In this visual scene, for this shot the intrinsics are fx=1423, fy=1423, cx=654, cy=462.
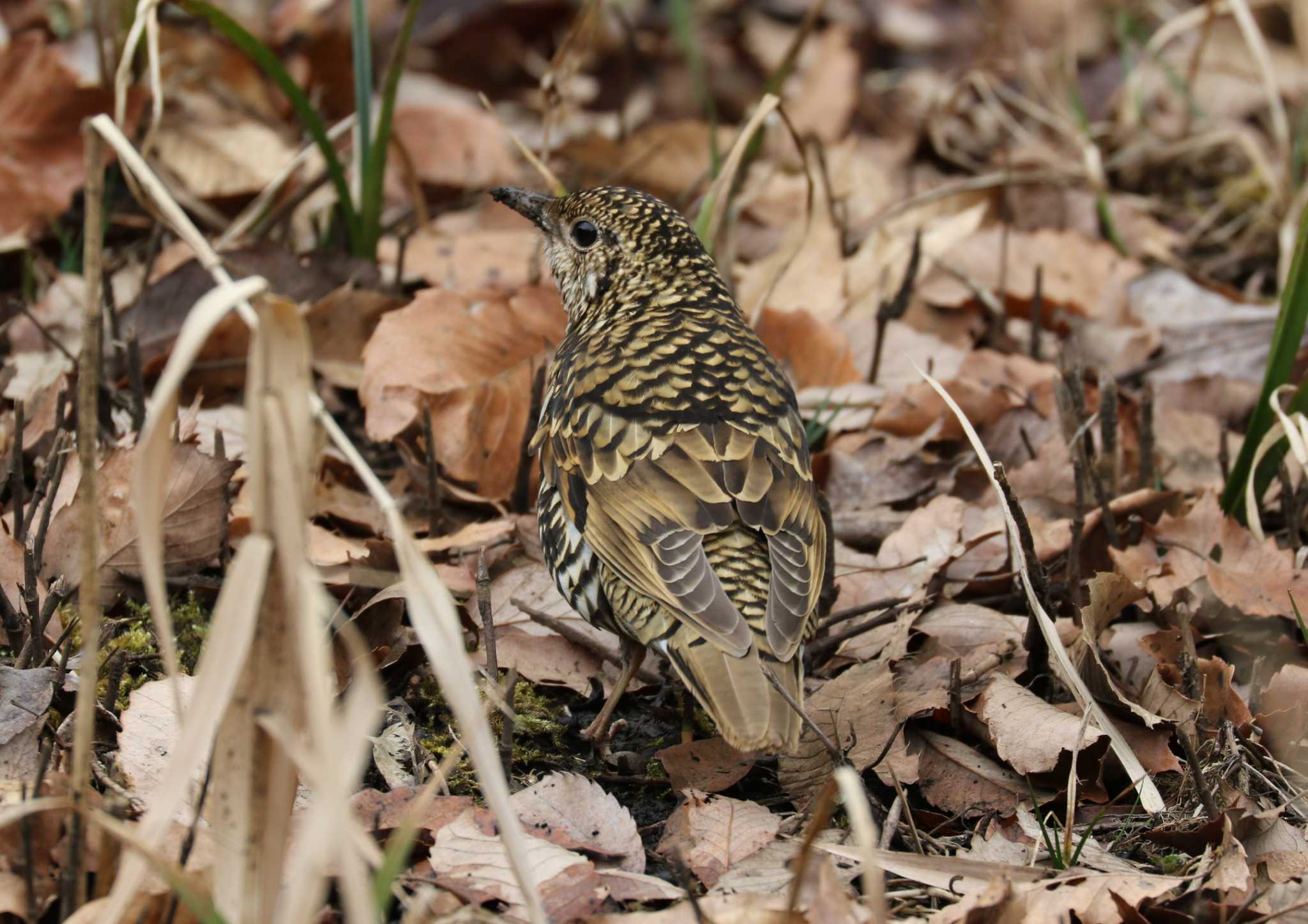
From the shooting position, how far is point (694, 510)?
3.16 metres

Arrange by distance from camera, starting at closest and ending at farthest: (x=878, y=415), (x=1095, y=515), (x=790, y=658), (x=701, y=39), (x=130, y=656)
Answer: (x=790, y=658) → (x=130, y=656) → (x=1095, y=515) → (x=878, y=415) → (x=701, y=39)

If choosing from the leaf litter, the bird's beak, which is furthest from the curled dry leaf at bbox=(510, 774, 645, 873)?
the bird's beak

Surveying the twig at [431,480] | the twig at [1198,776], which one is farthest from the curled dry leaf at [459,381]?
the twig at [1198,776]

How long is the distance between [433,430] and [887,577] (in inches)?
53.4

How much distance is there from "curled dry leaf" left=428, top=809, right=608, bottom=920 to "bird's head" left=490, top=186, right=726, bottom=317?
1.70 metres

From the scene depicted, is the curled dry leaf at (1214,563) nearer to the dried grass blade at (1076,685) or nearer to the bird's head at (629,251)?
the dried grass blade at (1076,685)

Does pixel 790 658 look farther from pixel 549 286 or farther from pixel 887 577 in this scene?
pixel 549 286

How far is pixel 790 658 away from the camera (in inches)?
117

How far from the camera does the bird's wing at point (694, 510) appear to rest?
2979 millimetres

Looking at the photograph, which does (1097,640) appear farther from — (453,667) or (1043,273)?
(1043,273)

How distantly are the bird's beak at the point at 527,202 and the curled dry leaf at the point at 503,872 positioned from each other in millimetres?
2039

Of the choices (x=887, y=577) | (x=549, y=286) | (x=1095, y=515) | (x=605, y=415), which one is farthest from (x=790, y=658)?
Result: (x=549, y=286)

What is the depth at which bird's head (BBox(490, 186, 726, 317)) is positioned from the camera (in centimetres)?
401

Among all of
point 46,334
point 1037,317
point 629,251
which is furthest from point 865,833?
point 1037,317
